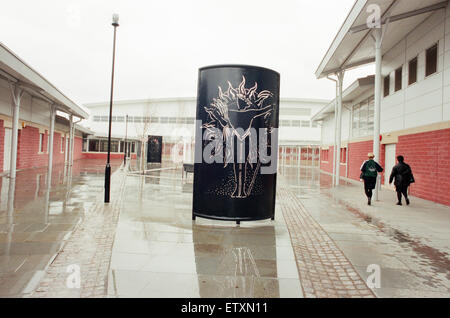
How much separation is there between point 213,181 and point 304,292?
3559 millimetres

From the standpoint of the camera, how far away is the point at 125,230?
6.37m

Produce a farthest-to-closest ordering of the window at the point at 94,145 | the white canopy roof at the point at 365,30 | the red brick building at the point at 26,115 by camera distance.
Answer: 1. the window at the point at 94,145
2. the red brick building at the point at 26,115
3. the white canopy roof at the point at 365,30

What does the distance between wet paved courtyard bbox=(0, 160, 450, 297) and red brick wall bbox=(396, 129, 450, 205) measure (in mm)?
3140

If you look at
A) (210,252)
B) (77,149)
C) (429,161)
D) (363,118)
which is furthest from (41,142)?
(429,161)

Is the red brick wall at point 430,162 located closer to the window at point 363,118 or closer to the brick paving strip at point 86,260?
the window at point 363,118

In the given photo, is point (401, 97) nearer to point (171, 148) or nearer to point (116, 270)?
point (116, 270)

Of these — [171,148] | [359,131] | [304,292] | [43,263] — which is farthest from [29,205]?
[171,148]

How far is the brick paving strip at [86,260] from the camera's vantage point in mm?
3600

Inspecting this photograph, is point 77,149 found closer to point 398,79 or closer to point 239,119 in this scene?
point 398,79

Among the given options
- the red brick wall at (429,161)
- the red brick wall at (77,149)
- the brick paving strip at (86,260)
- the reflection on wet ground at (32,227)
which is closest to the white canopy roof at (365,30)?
the red brick wall at (429,161)

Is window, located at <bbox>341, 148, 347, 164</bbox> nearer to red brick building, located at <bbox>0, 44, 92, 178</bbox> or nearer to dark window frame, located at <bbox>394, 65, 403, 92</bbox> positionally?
dark window frame, located at <bbox>394, 65, 403, 92</bbox>

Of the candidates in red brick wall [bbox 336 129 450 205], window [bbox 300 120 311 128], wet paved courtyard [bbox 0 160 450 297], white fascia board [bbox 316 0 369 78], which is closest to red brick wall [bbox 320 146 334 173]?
white fascia board [bbox 316 0 369 78]

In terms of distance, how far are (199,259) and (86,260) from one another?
1.57 meters

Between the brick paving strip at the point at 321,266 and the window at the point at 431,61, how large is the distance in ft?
28.5
